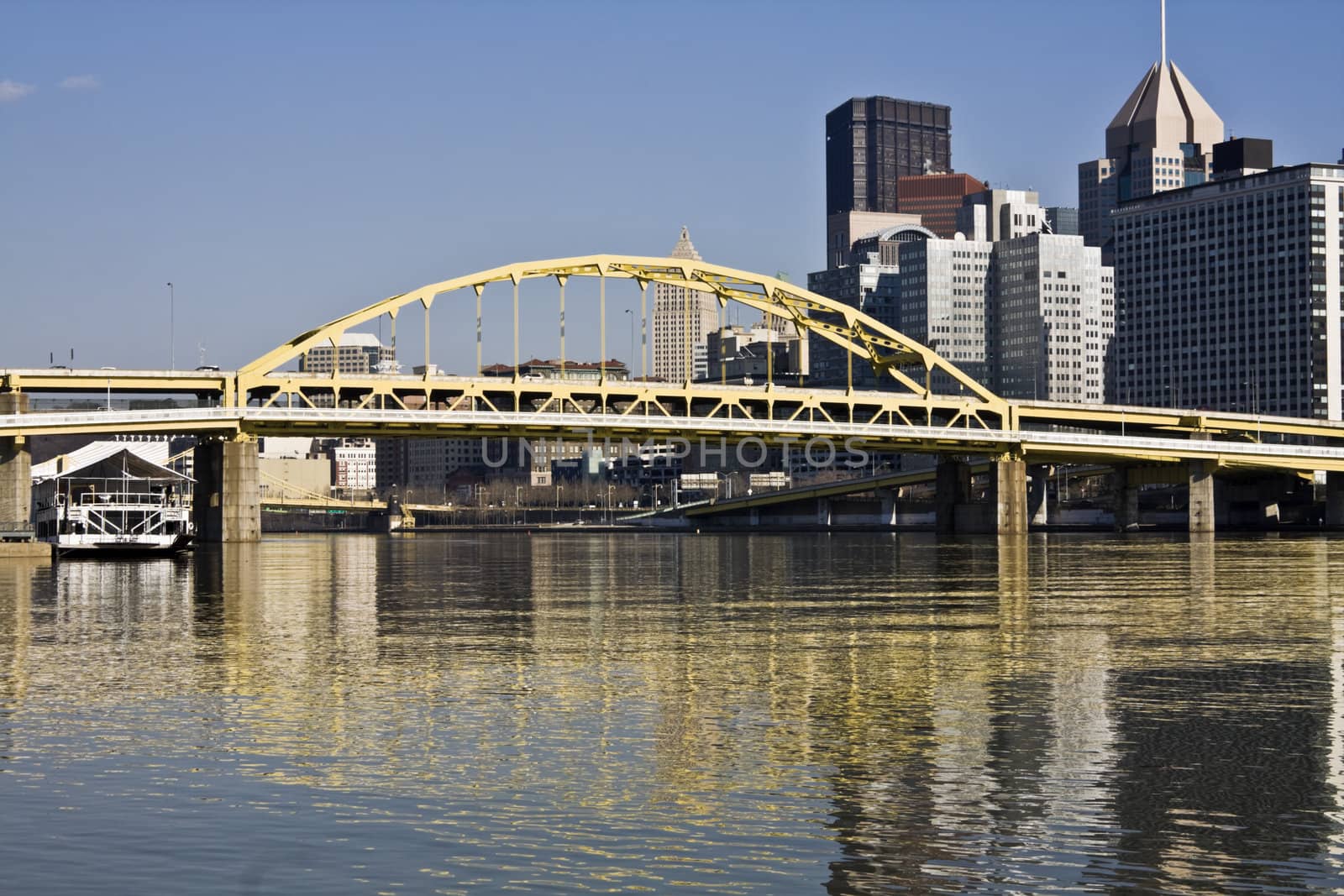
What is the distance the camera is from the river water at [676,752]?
547 inches

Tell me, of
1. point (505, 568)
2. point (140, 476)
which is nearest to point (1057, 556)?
point (505, 568)

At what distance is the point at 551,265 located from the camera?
121625 mm

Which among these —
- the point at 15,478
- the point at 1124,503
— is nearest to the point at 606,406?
the point at 15,478

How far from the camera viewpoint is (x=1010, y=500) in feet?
432

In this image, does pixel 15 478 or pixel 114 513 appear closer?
pixel 114 513

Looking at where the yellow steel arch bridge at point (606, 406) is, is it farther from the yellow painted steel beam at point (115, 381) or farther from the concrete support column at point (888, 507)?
the concrete support column at point (888, 507)

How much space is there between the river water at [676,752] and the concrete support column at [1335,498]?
10621 centimetres

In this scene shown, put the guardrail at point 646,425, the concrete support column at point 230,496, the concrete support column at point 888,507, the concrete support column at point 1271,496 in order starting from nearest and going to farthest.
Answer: the guardrail at point 646,425 → the concrete support column at point 230,496 → the concrete support column at point 1271,496 → the concrete support column at point 888,507

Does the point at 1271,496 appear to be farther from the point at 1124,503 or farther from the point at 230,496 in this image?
the point at 230,496

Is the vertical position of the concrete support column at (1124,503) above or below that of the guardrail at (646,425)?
below

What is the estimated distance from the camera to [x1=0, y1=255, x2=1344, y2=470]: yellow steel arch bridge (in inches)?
4387

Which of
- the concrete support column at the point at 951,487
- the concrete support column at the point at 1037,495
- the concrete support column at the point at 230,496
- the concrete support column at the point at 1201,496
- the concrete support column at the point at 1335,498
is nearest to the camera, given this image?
the concrete support column at the point at 230,496

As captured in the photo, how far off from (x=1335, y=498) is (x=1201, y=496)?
12838mm

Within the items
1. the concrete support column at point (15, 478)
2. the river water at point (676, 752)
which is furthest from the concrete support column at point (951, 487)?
the river water at point (676, 752)
